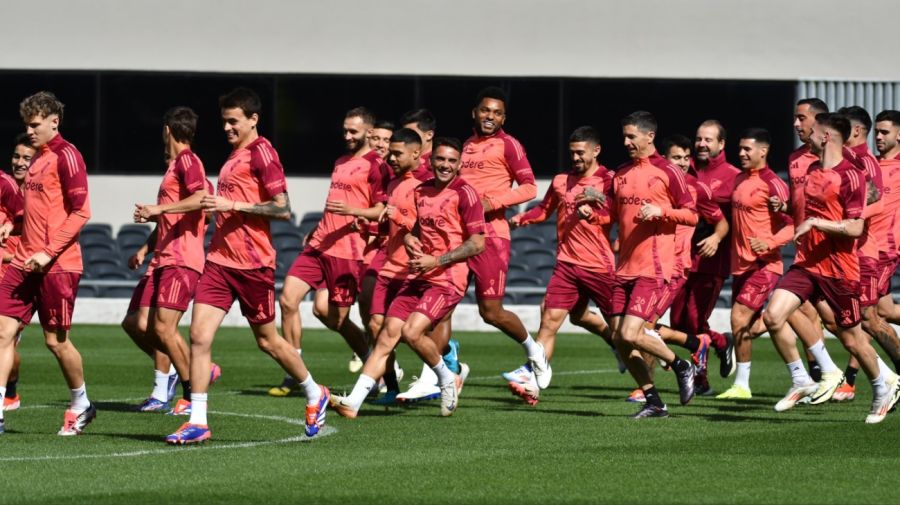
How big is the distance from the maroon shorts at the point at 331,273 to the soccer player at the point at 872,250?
445cm

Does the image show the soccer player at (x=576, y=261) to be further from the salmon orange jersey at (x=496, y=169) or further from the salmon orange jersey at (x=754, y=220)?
the salmon orange jersey at (x=754, y=220)

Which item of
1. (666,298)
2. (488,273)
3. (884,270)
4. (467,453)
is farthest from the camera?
(884,270)

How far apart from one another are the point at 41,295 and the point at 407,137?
3.67 m

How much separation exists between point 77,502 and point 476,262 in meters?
5.92

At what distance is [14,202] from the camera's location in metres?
11.6

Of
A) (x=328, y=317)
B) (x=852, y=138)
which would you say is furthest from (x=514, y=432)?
(x=852, y=138)

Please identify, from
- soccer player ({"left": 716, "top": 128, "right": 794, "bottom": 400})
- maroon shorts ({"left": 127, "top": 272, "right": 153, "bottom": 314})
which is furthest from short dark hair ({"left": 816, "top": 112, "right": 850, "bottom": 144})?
maroon shorts ({"left": 127, "top": 272, "right": 153, "bottom": 314})

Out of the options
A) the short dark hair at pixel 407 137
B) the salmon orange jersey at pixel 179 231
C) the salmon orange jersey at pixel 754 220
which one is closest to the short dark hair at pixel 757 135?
the salmon orange jersey at pixel 754 220

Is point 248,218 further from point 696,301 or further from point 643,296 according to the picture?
point 696,301

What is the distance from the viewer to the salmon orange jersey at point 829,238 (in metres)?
11.3

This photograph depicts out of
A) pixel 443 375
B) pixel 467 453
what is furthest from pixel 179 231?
pixel 467 453

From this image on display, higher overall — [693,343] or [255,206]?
[255,206]

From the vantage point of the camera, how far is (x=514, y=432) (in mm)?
10758

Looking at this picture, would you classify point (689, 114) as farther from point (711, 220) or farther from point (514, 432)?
point (514, 432)
